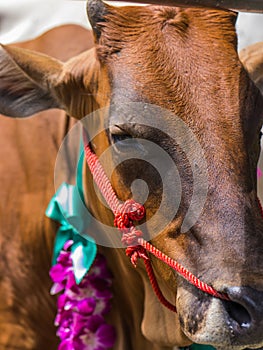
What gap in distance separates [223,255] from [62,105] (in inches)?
28.8

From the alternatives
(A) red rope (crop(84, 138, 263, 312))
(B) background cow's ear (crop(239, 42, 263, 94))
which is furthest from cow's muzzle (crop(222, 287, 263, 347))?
(B) background cow's ear (crop(239, 42, 263, 94))

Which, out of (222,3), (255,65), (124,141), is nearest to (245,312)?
(124,141)

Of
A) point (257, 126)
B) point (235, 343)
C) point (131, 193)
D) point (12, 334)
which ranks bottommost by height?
point (12, 334)

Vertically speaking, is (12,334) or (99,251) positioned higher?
(99,251)

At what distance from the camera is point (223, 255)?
1592mm

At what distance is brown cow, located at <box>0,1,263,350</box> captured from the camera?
1.60 metres

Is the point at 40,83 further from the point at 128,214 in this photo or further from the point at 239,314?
the point at 239,314

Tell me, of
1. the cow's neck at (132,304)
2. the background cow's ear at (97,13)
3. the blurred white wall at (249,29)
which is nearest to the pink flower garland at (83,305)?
A: the cow's neck at (132,304)

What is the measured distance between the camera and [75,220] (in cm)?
223

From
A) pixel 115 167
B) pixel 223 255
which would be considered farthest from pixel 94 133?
pixel 223 255

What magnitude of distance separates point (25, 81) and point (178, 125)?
56 cm

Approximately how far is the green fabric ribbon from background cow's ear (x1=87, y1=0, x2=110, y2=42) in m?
0.50

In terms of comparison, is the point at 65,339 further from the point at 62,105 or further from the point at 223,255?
the point at 223,255

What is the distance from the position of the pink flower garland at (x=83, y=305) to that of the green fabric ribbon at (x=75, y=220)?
0.15 feet
